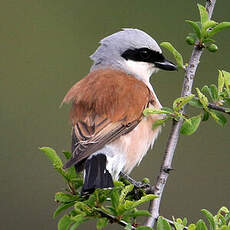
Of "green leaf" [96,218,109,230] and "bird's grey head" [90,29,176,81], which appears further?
"bird's grey head" [90,29,176,81]

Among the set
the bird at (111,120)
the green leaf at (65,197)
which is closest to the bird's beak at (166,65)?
the bird at (111,120)

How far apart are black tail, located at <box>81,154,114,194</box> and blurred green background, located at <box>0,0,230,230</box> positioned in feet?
6.03

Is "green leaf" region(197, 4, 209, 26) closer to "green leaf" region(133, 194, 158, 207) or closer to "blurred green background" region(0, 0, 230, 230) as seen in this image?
"green leaf" region(133, 194, 158, 207)

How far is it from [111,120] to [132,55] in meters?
0.65

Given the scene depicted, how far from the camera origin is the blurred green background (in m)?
4.25

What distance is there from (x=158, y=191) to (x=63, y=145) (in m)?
2.32

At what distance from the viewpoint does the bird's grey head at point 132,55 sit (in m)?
3.00

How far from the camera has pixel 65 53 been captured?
199 inches

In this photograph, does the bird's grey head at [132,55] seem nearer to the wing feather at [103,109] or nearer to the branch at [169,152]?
the wing feather at [103,109]

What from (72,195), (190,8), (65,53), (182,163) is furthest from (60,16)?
(72,195)

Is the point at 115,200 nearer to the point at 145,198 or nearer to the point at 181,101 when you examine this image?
the point at 145,198

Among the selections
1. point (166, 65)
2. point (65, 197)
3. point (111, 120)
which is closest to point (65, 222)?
point (65, 197)

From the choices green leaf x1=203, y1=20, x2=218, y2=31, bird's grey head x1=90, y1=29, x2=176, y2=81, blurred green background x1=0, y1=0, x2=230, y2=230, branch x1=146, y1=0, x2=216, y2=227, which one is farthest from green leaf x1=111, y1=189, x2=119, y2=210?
blurred green background x1=0, y1=0, x2=230, y2=230

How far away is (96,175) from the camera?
2.22 metres
